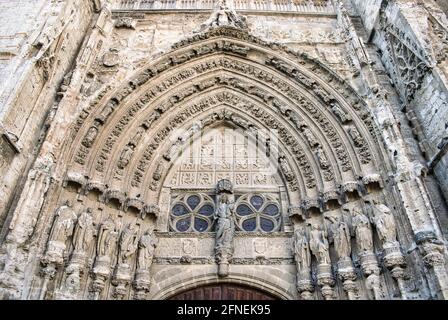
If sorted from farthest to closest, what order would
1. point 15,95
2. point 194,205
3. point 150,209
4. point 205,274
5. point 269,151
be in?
point 269,151, point 194,205, point 150,209, point 205,274, point 15,95

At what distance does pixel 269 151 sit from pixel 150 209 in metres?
2.75

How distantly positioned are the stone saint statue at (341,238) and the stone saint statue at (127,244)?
336 cm

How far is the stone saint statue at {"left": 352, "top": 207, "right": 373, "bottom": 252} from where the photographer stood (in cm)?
575

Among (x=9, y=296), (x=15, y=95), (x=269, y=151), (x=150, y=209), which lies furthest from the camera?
(x=269, y=151)

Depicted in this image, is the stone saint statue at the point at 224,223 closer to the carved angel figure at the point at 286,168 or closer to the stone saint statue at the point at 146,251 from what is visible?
the stone saint statue at the point at 146,251

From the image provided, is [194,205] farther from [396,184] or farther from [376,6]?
[376,6]

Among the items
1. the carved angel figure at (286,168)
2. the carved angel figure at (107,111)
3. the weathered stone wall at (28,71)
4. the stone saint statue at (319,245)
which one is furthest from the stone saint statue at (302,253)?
the weathered stone wall at (28,71)

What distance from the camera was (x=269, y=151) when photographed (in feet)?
25.2

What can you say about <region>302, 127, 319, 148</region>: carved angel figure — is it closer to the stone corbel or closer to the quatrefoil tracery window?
the quatrefoil tracery window

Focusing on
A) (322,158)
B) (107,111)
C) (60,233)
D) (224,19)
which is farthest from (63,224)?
(224,19)

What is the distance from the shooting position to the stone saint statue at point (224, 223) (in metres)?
6.33
